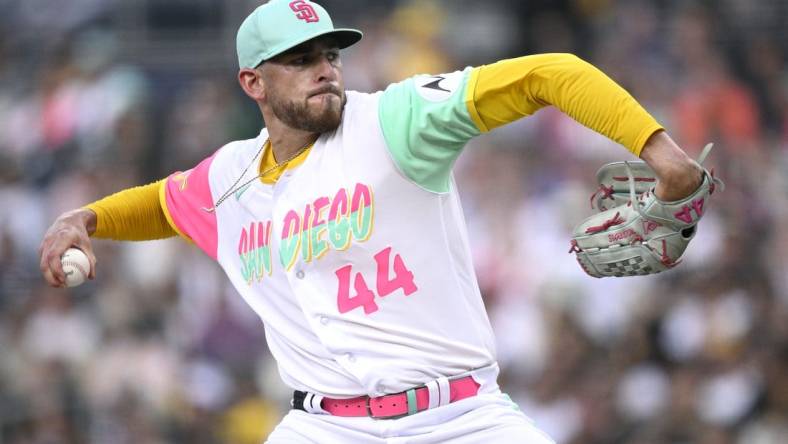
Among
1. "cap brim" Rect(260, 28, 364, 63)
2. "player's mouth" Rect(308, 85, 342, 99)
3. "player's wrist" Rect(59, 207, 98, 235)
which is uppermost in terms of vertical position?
"cap brim" Rect(260, 28, 364, 63)

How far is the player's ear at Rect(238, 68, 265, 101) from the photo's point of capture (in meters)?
5.58

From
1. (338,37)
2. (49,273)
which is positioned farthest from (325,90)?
(49,273)

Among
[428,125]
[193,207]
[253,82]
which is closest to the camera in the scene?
[428,125]

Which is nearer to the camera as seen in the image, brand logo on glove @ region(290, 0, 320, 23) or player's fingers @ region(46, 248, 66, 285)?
player's fingers @ region(46, 248, 66, 285)

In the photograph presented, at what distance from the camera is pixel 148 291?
11.1 metres

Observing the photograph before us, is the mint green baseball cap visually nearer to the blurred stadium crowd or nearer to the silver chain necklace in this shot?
the silver chain necklace

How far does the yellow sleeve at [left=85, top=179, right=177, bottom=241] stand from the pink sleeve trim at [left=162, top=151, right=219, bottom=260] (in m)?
0.08

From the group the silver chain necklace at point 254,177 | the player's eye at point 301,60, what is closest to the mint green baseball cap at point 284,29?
the player's eye at point 301,60

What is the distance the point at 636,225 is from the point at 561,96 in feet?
1.82

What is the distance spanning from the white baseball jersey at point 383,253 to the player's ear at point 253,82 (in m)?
0.40

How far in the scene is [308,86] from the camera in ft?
17.5

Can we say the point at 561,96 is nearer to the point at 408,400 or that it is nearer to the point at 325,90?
the point at 325,90

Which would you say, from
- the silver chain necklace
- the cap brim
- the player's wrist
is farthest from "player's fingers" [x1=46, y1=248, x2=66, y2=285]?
the cap brim

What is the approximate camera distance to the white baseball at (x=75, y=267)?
5.20 m
